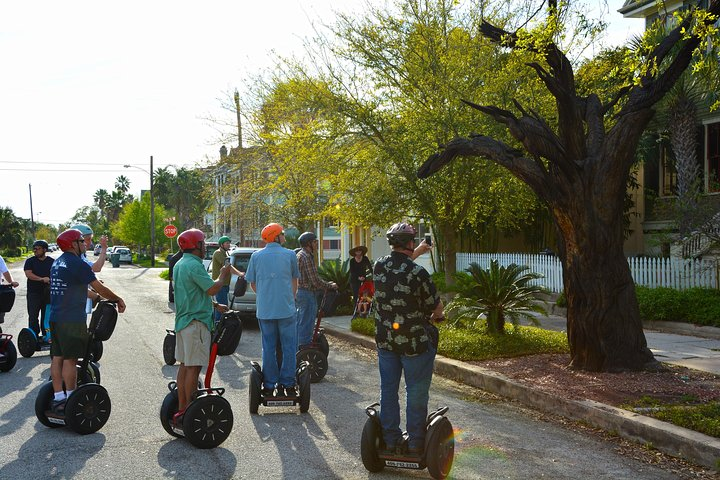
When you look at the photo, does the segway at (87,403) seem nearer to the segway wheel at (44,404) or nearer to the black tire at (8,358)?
the segway wheel at (44,404)

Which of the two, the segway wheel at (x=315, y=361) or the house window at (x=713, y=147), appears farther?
the house window at (x=713, y=147)

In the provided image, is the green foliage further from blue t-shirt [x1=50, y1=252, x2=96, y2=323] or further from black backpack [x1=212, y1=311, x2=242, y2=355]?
blue t-shirt [x1=50, y1=252, x2=96, y2=323]

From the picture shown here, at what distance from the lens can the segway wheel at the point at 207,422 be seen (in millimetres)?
5902

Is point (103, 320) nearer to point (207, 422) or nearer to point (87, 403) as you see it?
point (87, 403)

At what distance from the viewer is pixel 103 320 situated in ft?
21.6

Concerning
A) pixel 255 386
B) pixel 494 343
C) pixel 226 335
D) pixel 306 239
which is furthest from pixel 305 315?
pixel 226 335

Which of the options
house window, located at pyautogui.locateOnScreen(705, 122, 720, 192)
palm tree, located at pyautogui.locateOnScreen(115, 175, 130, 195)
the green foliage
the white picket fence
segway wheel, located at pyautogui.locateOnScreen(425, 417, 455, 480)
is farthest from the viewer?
palm tree, located at pyautogui.locateOnScreen(115, 175, 130, 195)

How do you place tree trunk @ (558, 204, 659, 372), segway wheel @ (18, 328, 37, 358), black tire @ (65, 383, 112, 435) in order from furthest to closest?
segway wheel @ (18, 328, 37, 358)
tree trunk @ (558, 204, 659, 372)
black tire @ (65, 383, 112, 435)

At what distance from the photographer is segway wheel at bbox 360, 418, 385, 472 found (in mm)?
5242

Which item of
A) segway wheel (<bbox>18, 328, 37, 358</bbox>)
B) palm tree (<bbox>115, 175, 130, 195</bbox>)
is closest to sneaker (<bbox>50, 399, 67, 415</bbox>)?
segway wheel (<bbox>18, 328, 37, 358</bbox>)

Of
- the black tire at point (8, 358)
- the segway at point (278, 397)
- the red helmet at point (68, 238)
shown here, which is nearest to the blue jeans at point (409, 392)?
the segway at point (278, 397)

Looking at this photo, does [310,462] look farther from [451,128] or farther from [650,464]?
[451,128]

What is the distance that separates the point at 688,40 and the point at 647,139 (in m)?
13.3

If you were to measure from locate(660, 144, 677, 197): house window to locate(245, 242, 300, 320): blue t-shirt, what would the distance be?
1721 centimetres
